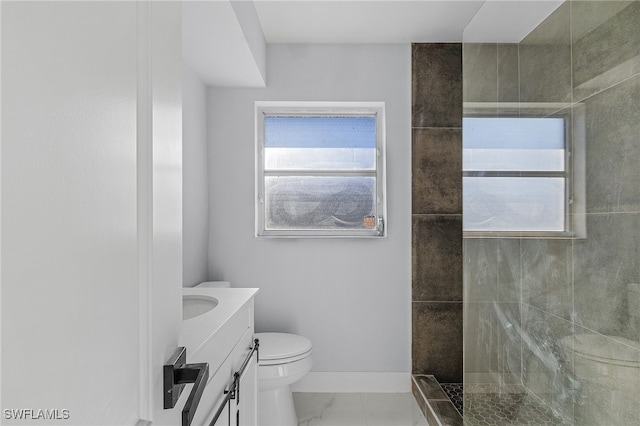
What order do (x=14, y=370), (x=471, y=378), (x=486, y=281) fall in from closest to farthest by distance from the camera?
(x=14, y=370) < (x=486, y=281) < (x=471, y=378)

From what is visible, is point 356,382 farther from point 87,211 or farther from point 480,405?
point 87,211

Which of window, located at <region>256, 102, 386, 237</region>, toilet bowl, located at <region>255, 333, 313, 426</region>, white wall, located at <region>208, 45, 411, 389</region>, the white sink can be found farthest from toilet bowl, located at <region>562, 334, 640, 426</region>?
window, located at <region>256, 102, 386, 237</region>

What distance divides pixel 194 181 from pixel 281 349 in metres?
1.09

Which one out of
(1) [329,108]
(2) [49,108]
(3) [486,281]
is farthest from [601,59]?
(1) [329,108]

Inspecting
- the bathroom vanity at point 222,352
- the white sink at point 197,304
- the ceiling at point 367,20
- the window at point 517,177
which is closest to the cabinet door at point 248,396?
the bathroom vanity at point 222,352

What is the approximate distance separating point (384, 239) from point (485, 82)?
1218 mm

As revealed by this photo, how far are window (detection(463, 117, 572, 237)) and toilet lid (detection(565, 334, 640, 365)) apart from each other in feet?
1.05

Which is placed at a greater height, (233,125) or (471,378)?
(233,125)

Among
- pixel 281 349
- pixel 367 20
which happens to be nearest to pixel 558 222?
pixel 281 349

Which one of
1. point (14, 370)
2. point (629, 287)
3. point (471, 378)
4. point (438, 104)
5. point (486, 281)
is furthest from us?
point (438, 104)

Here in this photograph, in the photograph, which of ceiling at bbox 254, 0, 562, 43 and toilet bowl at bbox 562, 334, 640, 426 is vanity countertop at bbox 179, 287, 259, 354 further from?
ceiling at bbox 254, 0, 562, 43

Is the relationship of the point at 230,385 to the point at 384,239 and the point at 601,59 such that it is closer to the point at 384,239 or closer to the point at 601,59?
the point at 601,59

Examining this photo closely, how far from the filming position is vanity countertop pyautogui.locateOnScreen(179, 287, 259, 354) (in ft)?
2.72

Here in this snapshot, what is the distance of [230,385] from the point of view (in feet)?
3.69
